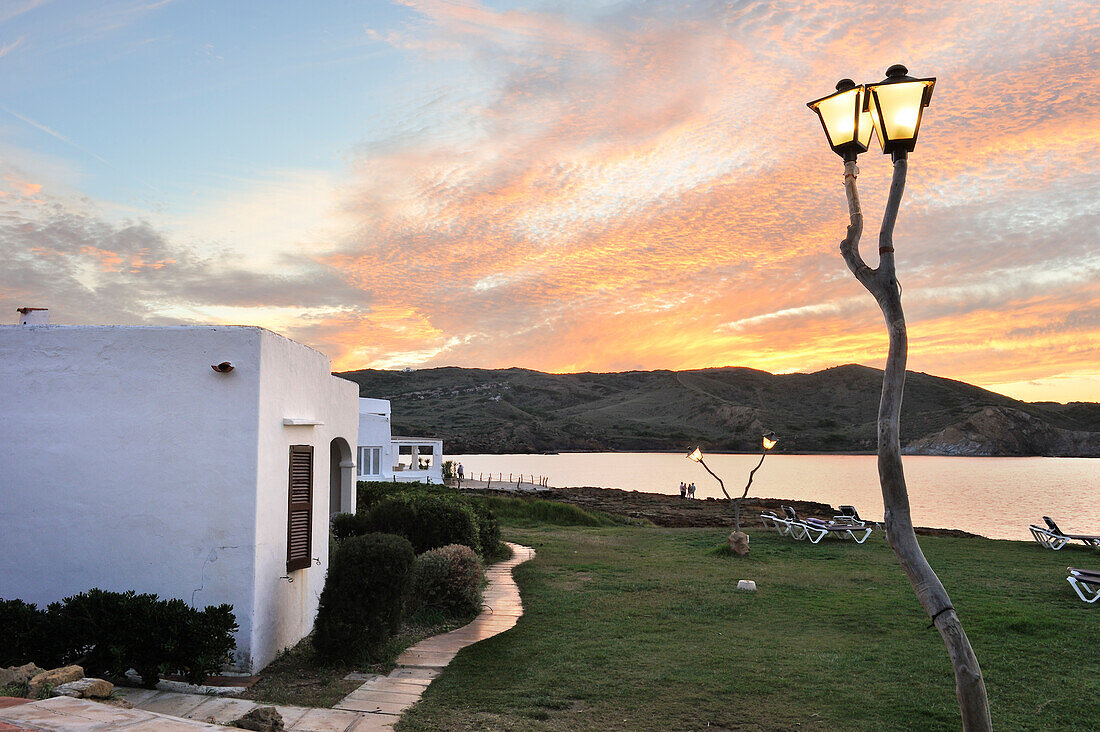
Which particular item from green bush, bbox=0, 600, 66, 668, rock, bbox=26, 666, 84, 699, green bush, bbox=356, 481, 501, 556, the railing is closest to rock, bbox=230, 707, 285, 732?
rock, bbox=26, 666, 84, 699

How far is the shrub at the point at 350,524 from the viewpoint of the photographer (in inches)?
489

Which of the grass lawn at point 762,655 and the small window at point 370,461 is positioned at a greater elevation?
the small window at point 370,461

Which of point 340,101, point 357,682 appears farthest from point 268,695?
point 340,101

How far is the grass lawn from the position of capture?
6.15 metres

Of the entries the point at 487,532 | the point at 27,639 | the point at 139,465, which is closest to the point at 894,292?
the point at 139,465

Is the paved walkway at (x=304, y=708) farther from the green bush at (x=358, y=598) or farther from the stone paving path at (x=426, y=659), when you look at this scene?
the green bush at (x=358, y=598)

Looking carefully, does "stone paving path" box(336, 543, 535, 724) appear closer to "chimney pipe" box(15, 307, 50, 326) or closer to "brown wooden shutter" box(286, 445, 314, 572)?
"brown wooden shutter" box(286, 445, 314, 572)

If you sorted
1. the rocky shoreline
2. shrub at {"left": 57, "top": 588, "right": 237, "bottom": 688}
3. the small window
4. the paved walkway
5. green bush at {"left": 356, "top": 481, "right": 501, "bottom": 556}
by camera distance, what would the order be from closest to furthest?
the paved walkway < shrub at {"left": 57, "top": 588, "right": 237, "bottom": 688} < green bush at {"left": 356, "top": 481, "right": 501, "bottom": 556} < the small window < the rocky shoreline

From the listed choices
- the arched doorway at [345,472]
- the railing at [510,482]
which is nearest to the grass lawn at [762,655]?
the arched doorway at [345,472]

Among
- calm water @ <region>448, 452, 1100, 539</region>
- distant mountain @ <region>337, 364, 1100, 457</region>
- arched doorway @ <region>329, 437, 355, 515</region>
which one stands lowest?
calm water @ <region>448, 452, 1100, 539</region>

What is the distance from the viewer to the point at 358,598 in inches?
287

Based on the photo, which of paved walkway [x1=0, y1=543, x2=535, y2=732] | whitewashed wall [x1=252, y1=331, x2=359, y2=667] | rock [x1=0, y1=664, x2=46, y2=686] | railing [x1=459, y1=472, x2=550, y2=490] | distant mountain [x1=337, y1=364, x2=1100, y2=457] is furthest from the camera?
distant mountain [x1=337, y1=364, x2=1100, y2=457]

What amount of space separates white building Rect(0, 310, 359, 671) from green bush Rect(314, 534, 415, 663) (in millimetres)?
629

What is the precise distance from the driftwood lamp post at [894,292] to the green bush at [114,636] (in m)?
5.66
